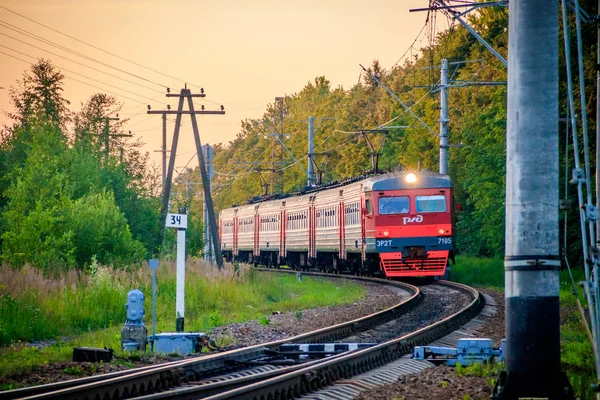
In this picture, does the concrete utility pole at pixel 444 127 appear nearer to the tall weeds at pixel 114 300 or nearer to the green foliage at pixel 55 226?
the tall weeds at pixel 114 300

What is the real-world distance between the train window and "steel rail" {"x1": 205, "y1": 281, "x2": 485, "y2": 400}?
12505mm

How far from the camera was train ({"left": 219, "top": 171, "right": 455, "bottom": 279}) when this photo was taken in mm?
27516

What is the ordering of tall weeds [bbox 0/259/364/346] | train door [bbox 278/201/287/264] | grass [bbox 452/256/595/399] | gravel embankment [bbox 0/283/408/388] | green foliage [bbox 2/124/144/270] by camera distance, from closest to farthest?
grass [bbox 452/256/595/399] → gravel embankment [bbox 0/283/408/388] → tall weeds [bbox 0/259/364/346] → green foliage [bbox 2/124/144/270] → train door [bbox 278/201/287/264]

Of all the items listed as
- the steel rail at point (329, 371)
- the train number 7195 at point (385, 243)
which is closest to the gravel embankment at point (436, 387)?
the steel rail at point (329, 371)

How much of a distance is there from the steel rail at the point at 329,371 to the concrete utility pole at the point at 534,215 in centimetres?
251

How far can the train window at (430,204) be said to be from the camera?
90.7 feet

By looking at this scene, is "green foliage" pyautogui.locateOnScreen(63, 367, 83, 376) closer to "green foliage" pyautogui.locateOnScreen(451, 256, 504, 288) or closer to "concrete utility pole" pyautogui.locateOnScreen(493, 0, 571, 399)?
"concrete utility pole" pyautogui.locateOnScreen(493, 0, 571, 399)

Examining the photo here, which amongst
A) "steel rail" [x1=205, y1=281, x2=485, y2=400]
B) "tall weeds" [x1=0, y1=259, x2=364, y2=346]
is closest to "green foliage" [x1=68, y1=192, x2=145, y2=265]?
"tall weeds" [x1=0, y1=259, x2=364, y2=346]

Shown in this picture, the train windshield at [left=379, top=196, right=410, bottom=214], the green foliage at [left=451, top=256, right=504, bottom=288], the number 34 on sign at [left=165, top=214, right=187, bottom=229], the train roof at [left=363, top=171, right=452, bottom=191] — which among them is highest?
the train roof at [left=363, top=171, right=452, bottom=191]

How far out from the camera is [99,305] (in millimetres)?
17781

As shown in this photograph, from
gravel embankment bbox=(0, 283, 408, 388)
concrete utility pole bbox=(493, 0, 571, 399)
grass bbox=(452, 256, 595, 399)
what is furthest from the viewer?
gravel embankment bbox=(0, 283, 408, 388)

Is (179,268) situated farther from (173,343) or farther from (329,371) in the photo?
(329,371)

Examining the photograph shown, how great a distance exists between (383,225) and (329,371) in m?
17.6

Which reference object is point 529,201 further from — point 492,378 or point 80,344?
point 80,344
